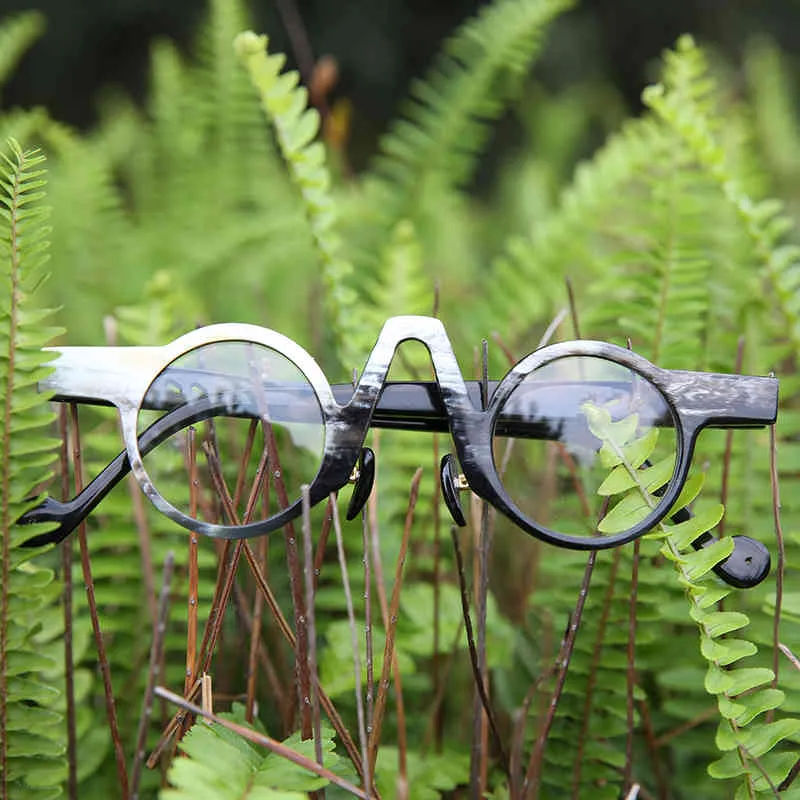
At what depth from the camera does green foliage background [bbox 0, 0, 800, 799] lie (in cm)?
66

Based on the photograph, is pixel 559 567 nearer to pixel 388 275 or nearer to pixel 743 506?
pixel 743 506

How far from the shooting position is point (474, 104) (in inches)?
59.1

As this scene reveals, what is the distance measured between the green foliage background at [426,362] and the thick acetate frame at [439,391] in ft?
0.21

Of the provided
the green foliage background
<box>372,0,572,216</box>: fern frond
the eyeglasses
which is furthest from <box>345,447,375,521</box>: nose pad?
<box>372,0,572,216</box>: fern frond

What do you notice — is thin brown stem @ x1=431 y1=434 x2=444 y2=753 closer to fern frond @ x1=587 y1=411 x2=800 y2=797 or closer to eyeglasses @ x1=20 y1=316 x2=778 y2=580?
eyeglasses @ x1=20 y1=316 x2=778 y2=580

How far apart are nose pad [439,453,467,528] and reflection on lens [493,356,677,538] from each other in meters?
0.06

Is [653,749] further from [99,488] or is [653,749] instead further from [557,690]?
[99,488]

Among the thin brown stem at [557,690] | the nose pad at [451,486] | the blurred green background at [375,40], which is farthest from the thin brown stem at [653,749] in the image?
the blurred green background at [375,40]

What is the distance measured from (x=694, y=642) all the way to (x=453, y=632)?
24 cm

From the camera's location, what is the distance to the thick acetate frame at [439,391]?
0.71 m

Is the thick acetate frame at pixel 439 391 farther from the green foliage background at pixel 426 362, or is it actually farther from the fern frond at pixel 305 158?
the fern frond at pixel 305 158

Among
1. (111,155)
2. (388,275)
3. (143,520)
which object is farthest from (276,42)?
(143,520)

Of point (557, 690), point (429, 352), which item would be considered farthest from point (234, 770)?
point (429, 352)

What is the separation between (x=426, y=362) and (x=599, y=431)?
509 millimetres
